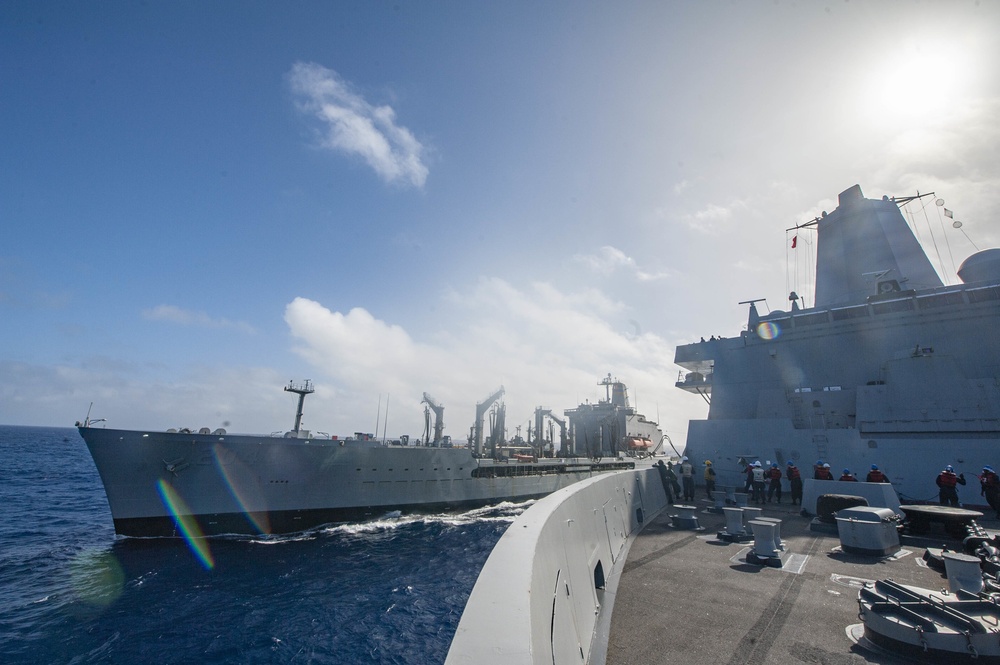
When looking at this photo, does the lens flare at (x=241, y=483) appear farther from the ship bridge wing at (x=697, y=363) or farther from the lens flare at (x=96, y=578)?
the ship bridge wing at (x=697, y=363)

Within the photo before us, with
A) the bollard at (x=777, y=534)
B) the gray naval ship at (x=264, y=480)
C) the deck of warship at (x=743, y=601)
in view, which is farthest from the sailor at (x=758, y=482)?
the gray naval ship at (x=264, y=480)

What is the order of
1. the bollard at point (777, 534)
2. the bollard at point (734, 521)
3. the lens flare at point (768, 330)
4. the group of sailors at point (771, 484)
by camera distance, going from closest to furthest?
1. the bollard at point (777, 534)
2. the bollard at point (734, 521)
3. the group of sailors at point (771, 484)
4. the lens flare at point (768, 330)

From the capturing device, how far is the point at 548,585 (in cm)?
242

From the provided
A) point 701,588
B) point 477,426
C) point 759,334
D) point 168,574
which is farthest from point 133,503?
point 759,334

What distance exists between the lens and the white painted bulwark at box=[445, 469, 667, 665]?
4.58 ft

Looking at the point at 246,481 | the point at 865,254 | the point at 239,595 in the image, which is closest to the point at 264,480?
the point at 246,481

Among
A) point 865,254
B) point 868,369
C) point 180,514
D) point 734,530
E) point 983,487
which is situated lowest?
point 180,514

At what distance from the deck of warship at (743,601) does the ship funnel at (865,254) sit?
15.0 m

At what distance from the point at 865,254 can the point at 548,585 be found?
896 inches

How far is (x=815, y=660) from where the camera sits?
290 cm

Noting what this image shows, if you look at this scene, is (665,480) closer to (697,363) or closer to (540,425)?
(697,363)

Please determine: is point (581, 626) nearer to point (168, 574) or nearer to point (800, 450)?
point (800, 450)

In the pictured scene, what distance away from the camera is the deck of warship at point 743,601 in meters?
3.07

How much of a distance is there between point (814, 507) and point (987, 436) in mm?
7611
